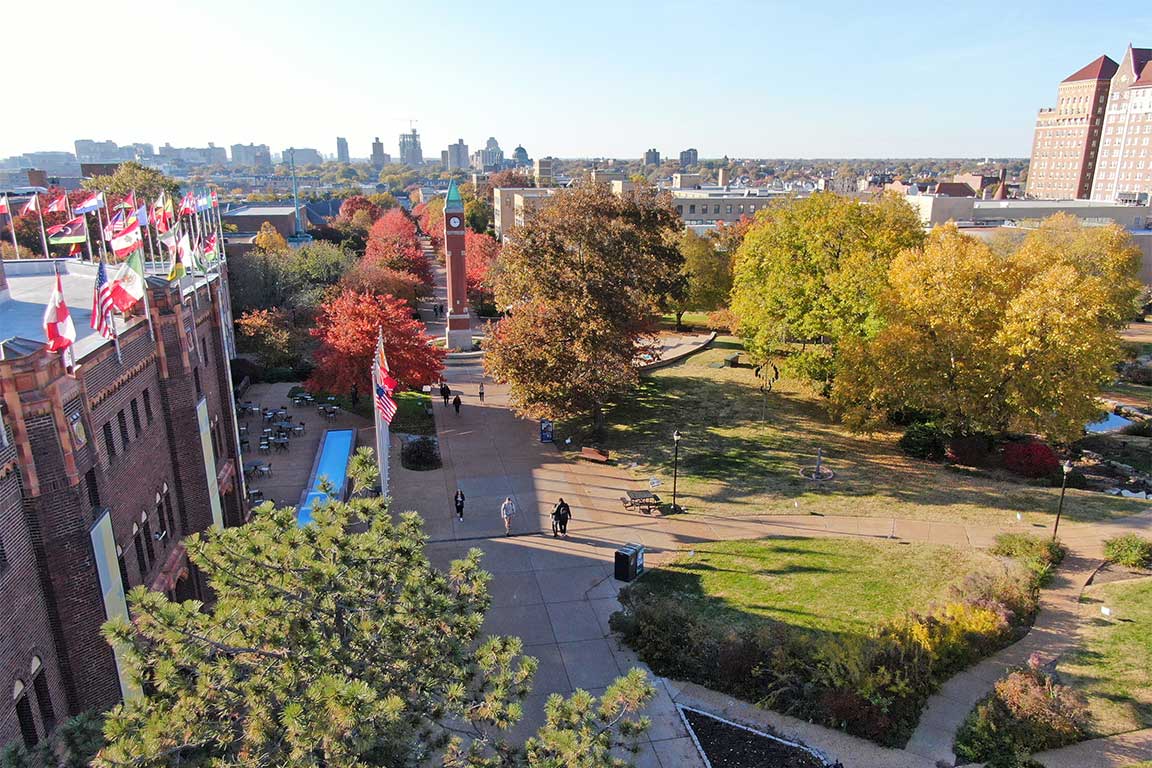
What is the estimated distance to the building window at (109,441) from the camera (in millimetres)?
15023

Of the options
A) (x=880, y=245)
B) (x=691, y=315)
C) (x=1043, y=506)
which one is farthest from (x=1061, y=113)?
(x=1043, y=506)

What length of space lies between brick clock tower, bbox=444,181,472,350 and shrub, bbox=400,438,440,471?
23069 millimetres

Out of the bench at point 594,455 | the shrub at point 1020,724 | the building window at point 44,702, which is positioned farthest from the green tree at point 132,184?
the shrub at point 1020,724

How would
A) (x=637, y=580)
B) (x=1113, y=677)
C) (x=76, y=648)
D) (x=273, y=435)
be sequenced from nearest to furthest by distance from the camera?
1. (x=76, y=648)
2. (x=1113, y=677)
3. (x=637, y=580)
4. (x=273, y=435)

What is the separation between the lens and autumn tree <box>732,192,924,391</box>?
3284 cm

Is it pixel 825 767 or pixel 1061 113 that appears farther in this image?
Answer: pixel 1061 113

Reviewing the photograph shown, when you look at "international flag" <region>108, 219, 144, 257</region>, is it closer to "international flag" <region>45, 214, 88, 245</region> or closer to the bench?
"international flag" <region>45, 214, 88, 245</region>

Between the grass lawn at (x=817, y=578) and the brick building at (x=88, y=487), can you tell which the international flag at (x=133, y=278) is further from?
the grass lawn at (x=817, y=578)

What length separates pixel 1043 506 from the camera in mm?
24500

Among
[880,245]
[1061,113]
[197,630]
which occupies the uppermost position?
[1061,113]

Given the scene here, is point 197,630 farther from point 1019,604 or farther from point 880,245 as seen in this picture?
point 880,245

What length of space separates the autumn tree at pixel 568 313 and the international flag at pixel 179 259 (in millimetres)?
12901

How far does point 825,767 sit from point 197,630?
11.0 meters

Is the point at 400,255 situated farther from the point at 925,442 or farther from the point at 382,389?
the point at 925,442
